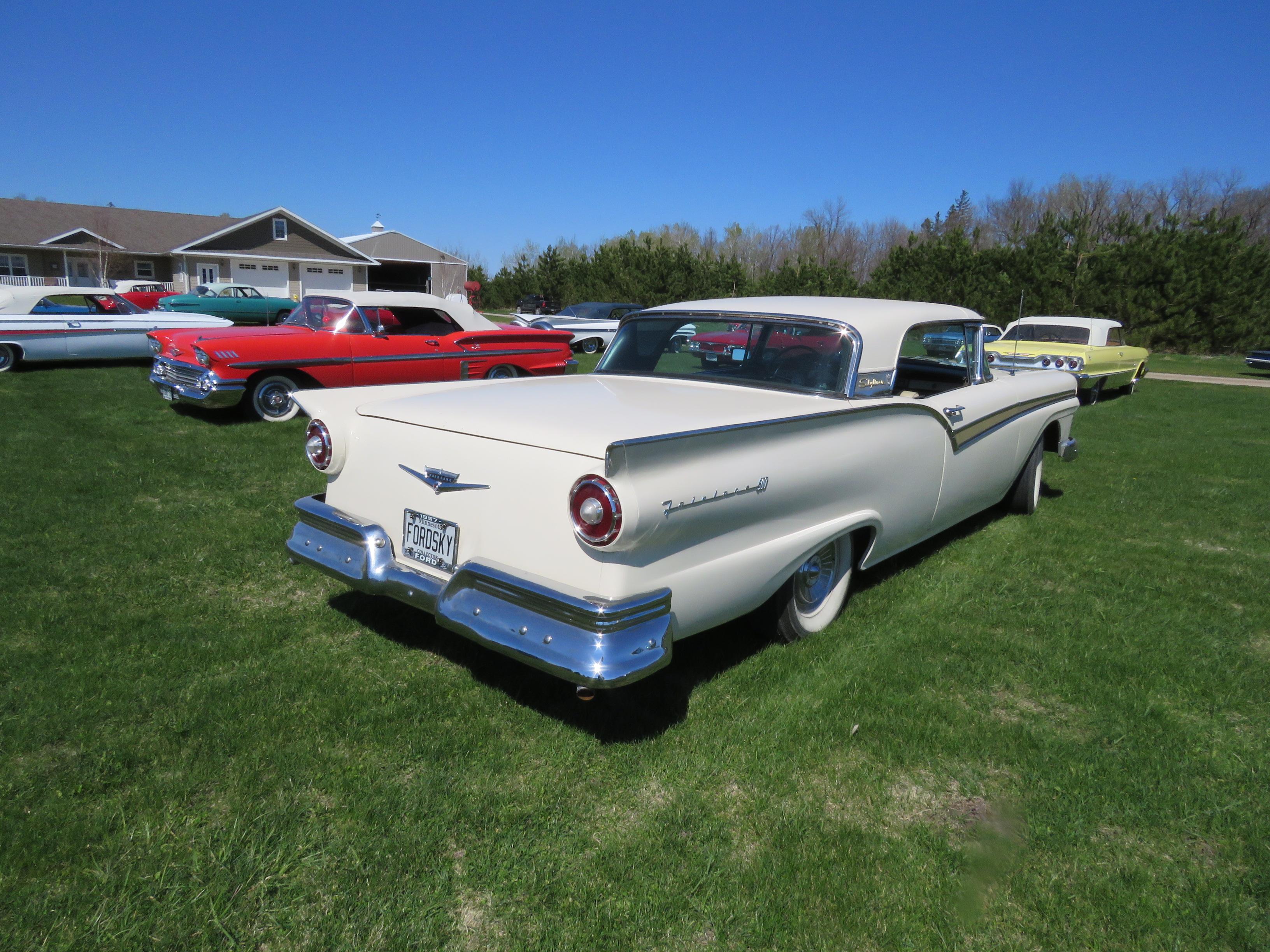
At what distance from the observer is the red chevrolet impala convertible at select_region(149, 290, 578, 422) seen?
8.28 metres

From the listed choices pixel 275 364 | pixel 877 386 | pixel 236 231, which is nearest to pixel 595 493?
pixel 877 386

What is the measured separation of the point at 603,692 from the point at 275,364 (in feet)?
21.8

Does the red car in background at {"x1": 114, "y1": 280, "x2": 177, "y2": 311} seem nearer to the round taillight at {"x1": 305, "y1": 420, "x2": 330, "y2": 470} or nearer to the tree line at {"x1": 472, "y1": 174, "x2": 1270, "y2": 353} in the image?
the tree line at {"x1": 472, "y1": 174, "x2": 1270, "y2": 353}

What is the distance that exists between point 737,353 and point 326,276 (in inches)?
1590

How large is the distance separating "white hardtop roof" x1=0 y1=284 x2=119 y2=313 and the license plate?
13.5 meters

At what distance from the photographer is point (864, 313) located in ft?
13.3

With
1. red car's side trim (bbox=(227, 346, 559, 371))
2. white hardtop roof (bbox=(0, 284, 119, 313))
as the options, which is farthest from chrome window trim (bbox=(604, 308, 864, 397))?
white hardtop roof (bbox=(0, 284, 119, 313))

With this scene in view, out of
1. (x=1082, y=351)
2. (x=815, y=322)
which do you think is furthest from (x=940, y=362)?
(x=1082, y=351)

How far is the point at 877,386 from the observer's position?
3.87m

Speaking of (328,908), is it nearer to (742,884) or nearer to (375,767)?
(375,767)

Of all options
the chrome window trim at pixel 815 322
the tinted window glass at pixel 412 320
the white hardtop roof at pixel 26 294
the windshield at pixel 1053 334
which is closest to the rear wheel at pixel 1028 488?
the chrome window trim at pixel 815 322

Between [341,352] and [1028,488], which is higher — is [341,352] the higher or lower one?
the higher one

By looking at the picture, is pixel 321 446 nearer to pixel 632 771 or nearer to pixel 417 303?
pixel 632 771

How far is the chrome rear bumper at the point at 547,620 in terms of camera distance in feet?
8.05
